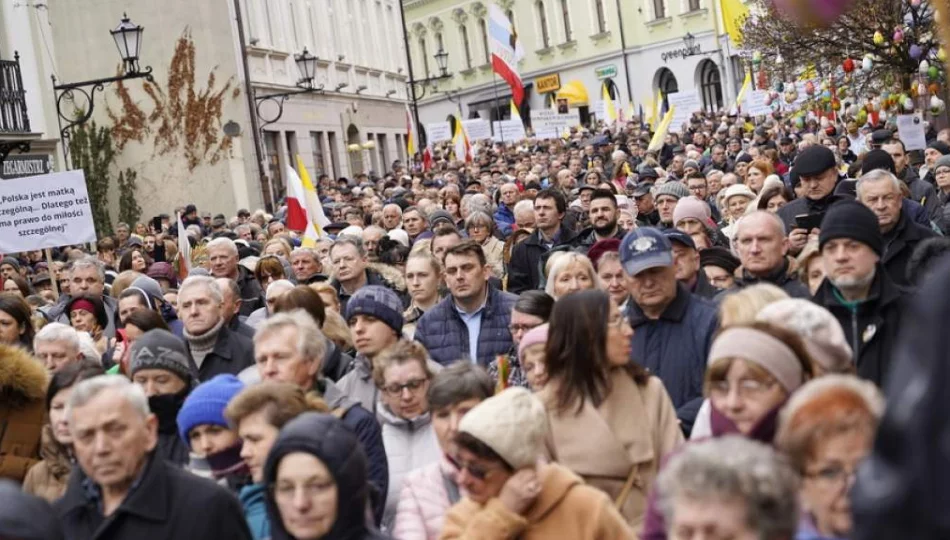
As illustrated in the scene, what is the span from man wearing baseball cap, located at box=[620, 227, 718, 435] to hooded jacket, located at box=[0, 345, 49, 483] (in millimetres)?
2818

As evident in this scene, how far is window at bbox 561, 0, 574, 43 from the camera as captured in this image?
3110 inches

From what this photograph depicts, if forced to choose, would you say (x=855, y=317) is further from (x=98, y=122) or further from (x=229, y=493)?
(x=98, y=122)


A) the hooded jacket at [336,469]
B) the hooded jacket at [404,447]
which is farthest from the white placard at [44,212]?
the hooded jacket at [336,469]

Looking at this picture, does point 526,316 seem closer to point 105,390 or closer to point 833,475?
point 105,390

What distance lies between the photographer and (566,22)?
79.7 metres

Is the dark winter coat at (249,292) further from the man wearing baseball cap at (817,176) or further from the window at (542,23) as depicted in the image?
the window at (542,23)

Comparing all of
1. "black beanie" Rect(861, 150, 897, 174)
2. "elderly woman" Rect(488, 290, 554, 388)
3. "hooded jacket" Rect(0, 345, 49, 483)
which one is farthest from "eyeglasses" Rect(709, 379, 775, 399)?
"black beanie" Rect(861, 150, 897, 174)

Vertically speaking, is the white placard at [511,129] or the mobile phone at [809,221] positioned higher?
the white placard at [511,129]

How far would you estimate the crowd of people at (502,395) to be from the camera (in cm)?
369

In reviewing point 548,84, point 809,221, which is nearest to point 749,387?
point 809,221

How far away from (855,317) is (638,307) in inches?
43.5

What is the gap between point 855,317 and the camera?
261 inches

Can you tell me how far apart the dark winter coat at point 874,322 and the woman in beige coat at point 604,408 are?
1.06 meters

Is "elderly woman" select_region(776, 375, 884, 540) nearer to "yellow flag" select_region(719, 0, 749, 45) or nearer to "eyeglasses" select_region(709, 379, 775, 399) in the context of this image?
"eyeglasses" select_region(709, 379, 775, 399)
